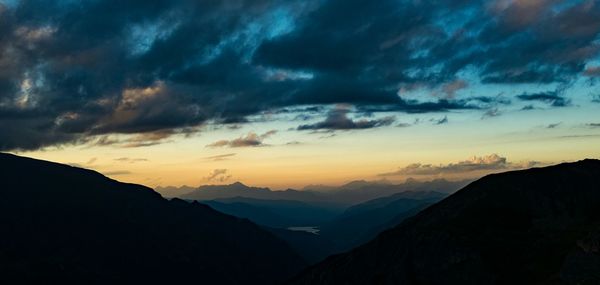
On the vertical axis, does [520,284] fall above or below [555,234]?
below

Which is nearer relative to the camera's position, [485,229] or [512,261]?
[512,261]

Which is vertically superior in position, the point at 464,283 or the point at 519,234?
the point at 519,234

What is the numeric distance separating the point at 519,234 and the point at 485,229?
12482 mm

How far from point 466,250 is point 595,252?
52323 millimetres

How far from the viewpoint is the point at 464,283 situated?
173 m

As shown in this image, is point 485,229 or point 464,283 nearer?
point 464,283

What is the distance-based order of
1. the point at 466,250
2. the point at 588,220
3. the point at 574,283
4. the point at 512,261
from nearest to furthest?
the point at 574,283, the point at 512,261, the point at 466,250, the point at 588,220

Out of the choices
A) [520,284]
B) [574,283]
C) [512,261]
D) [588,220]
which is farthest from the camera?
[588,220]

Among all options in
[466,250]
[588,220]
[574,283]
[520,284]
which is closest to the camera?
[574,283]

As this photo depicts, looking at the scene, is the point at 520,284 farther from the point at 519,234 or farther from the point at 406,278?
the point at 406,278

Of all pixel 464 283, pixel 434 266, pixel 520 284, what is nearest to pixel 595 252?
pixel 520 284

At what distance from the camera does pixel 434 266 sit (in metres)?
190

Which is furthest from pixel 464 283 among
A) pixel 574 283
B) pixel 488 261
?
pixel 574 283

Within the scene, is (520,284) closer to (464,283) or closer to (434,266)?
(464,283)
